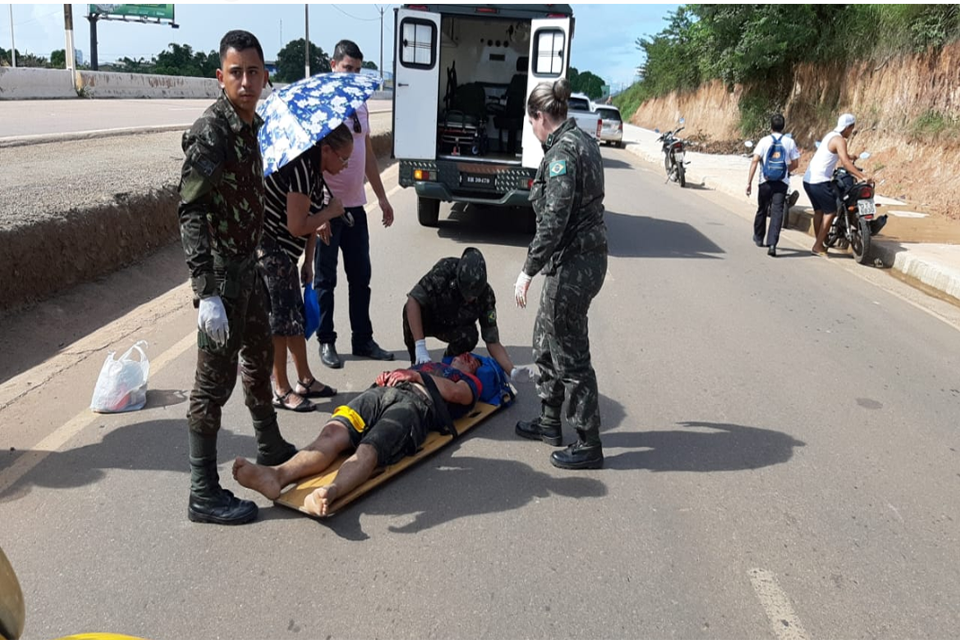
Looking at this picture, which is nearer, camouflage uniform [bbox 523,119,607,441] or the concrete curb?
camouflage uniform [bbox 523,119,607,441]

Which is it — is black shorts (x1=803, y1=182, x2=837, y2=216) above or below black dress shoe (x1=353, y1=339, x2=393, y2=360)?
above

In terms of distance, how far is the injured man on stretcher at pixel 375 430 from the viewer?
323cm

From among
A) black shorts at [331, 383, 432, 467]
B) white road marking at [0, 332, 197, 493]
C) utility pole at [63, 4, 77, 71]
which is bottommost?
white road marking at [0, 332, 197, 493]

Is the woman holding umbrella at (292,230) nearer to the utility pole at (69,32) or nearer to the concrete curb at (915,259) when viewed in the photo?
the concrete curb at (915,259)

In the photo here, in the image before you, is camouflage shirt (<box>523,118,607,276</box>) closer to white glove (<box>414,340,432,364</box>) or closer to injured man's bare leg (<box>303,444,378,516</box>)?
white glove (<box>414,340,432,364</box>)

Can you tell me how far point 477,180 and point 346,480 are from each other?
6.45 m

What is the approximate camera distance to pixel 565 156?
351cm

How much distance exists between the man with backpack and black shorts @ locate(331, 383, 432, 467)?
7385 millimetres

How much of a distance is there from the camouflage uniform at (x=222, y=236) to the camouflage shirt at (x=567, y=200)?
1318mm

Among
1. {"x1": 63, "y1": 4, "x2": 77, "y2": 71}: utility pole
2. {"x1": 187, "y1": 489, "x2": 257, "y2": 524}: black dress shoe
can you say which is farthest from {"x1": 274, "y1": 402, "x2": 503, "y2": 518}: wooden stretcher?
{"x1": 63, "y1": 4, "x2": 77, "y2": 71}: utility pole

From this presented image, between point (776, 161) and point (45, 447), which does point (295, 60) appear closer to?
point (776, 161)

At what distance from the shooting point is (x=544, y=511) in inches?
135

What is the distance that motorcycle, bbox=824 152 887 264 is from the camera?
9344 millimetres

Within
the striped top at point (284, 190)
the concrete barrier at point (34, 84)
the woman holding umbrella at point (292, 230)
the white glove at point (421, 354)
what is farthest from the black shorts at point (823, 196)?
the concrete barrier at point (34, 84)
